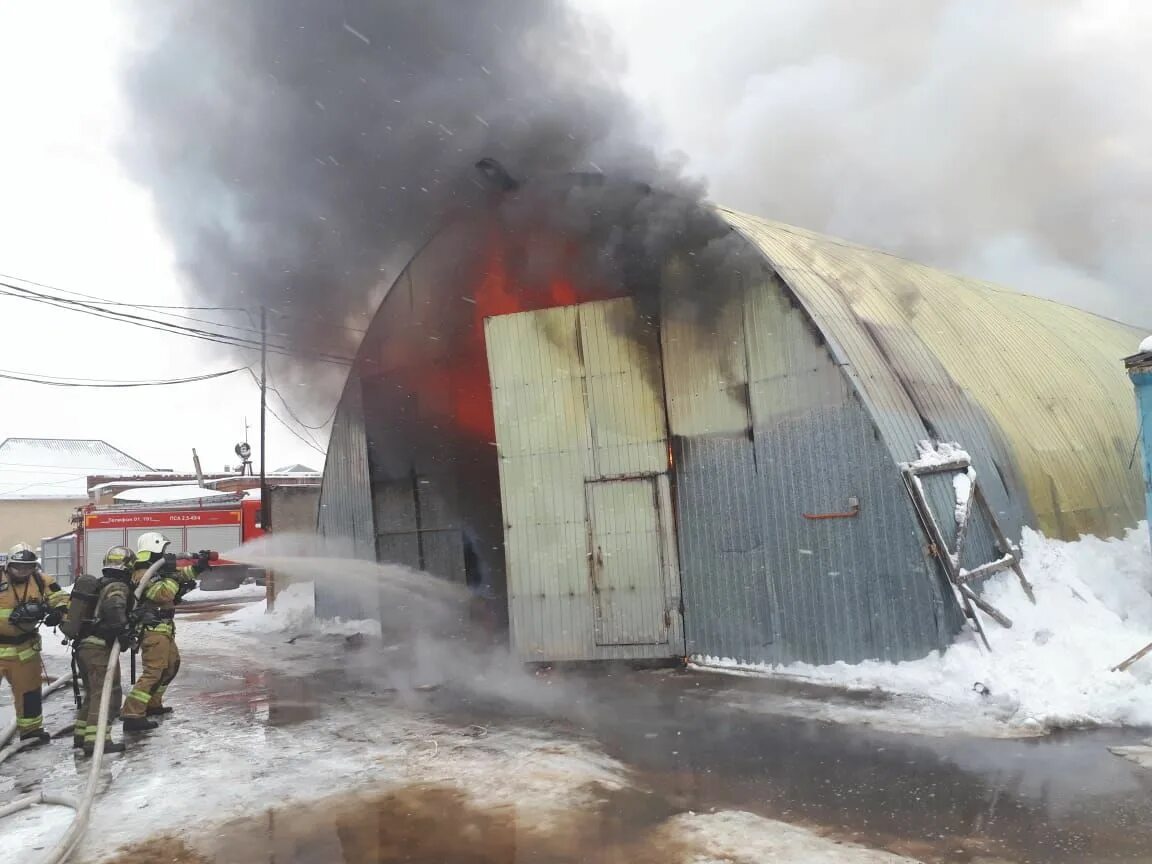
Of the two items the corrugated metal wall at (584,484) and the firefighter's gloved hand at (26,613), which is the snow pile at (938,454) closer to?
the corrugated metal wall at (584,484)

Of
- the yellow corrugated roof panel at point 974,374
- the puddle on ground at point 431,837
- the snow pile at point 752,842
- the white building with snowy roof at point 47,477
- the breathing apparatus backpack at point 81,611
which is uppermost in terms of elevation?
the white building with snowy roof at point 47,477

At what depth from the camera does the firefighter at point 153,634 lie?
7586 mm

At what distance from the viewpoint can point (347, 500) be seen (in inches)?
525

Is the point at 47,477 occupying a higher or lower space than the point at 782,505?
higher

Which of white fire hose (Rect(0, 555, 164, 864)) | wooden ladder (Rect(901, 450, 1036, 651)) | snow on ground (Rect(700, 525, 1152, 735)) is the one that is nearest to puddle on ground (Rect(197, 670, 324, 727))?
white fire hose (Rect(0, 555, 164, 864))

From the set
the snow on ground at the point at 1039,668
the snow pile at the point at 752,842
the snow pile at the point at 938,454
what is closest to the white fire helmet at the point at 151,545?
the snow on ground at the point at 1039,668

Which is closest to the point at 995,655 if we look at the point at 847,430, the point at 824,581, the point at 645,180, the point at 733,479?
the point at 824,581

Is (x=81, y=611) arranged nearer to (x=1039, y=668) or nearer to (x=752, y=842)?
(x=752, y=842)

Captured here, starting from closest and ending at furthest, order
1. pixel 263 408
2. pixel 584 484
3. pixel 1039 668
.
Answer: pixel 1039 668
pixel 584 484
pixel 263 408

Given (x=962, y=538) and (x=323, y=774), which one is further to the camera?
(x=962, y=538)

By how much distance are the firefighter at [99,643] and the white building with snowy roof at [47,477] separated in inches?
1234

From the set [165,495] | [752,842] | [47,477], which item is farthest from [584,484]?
[47,477]

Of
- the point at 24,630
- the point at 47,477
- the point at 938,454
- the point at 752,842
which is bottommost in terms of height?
the point at 752,842

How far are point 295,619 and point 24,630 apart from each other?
7.17m
